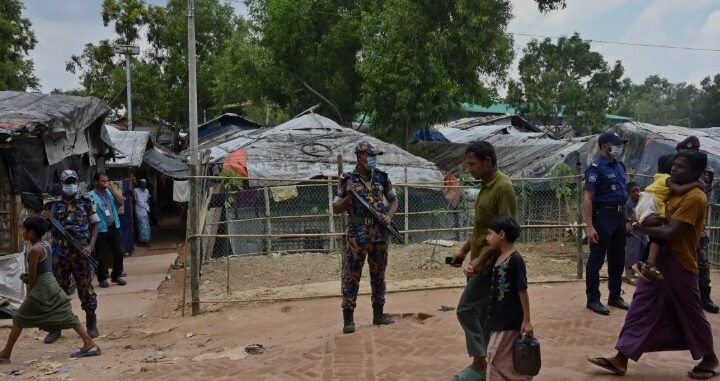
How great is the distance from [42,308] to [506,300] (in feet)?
13.7

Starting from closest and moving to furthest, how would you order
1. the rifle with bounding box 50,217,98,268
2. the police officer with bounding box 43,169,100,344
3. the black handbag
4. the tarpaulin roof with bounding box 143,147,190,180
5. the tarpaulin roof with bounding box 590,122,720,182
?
the black handbag < the rifle with bounding box 50,217,98,268 < the police officer with bounding box 43,169,100,344 < the tarpaulin roof with bounding box 590,122,720,182 < the tarpaulin roof with bounding box 143,147,190,180

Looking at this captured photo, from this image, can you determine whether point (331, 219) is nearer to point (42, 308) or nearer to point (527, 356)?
point (42, 308)

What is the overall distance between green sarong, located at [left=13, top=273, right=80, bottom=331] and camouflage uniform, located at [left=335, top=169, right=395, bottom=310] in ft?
8.49

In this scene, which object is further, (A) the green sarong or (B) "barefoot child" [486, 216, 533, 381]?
(A) the green sarong

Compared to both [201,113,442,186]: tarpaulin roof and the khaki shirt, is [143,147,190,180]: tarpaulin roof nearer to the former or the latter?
[201,113,442,186]: tarpaulin roof

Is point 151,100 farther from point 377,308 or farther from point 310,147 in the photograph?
point 377,308

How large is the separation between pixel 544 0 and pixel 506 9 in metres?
6.46

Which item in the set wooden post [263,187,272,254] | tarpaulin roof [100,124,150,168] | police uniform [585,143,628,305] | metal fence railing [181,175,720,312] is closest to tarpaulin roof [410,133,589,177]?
metal fence railing [181,175,720,312]

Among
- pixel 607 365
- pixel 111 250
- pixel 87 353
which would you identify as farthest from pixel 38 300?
pixel 607 365

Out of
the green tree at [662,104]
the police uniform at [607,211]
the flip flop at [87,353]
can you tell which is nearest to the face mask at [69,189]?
the flip flop at [87,353]

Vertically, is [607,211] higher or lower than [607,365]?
higher

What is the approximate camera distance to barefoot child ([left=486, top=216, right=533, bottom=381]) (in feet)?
11.3

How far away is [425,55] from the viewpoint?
52.2 ft

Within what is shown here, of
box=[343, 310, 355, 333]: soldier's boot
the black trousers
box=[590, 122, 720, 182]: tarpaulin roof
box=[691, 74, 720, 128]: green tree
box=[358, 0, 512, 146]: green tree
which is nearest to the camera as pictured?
box=[343, 310, 355, 333]: soldier's boot
